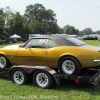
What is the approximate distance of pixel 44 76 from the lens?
6379 mm

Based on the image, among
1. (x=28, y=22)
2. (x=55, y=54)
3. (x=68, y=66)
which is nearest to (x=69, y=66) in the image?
(x=68, y=66)

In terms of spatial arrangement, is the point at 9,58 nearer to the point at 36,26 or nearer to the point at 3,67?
the point at 3,67

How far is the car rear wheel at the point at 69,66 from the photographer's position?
614cm

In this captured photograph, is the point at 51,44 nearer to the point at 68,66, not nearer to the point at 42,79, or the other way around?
the point at 68,66

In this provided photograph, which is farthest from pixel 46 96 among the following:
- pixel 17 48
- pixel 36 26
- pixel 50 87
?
pixel 36 26

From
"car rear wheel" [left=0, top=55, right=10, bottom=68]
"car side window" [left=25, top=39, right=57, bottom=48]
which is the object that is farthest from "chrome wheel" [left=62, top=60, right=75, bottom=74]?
"car rear wheel" [left=0, top=55, right=10, bottom=68]

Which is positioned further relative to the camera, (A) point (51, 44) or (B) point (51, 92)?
(A) point (51, 44)

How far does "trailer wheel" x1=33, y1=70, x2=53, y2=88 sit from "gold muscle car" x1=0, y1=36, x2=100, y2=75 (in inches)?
19.8

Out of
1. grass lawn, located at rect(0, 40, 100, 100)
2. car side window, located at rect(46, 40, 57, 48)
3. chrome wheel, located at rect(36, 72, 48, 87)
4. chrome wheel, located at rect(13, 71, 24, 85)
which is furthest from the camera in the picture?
chrome wheel, located at rect(13, 71, 24, 85)

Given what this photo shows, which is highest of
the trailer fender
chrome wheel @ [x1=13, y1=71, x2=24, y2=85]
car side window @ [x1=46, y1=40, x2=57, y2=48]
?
car side window @ [x1=46, y1=40, x2=57, y2=48]

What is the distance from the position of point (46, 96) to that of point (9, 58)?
259 cm

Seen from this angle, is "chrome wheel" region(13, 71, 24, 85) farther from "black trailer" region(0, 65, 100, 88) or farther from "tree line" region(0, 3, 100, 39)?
"tree line" region(0, 3, 100, 39)

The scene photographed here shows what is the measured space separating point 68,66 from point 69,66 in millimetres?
33

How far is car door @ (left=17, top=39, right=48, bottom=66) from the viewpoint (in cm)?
676
